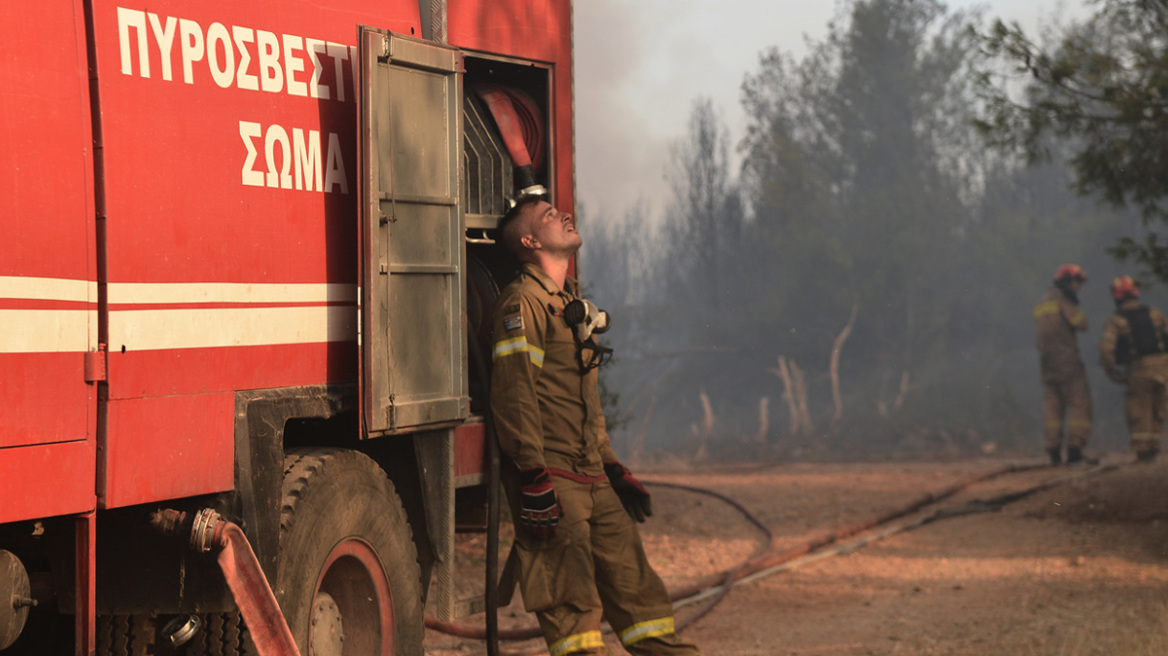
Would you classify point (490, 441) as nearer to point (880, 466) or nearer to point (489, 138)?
point (489, 138)

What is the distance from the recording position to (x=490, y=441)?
5004mm

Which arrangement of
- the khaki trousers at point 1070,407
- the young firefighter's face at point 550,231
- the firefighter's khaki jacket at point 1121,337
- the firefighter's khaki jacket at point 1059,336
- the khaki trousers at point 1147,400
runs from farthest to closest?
the firefighter's khaki jacket at point 1059,336, the khaki trousers at point 1070,407, the firefighter's khaki jacket at point 1121,337, the khaki trousers at point 1147,400, the young firefighter's face at point 550,231

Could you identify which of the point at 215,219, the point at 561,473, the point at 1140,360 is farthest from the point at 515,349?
the point at 1140,360

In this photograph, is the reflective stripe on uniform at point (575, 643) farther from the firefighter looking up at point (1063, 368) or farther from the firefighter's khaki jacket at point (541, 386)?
the firefighter looking up at point (1063, 368)

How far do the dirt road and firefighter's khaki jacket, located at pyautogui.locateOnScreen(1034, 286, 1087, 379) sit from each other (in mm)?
1715

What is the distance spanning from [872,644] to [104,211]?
189 inches

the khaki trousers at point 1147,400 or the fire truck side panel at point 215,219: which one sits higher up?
the fire truck side panel at point 215,219

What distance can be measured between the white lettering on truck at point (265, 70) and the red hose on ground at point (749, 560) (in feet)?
9.97

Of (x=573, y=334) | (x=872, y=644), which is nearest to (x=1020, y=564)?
(x=872, y=644)

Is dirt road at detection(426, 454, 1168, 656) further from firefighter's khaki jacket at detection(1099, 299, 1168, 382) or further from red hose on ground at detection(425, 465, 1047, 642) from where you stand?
firefighter's khaki jacket at detection(1099, 299, 1168, 382)

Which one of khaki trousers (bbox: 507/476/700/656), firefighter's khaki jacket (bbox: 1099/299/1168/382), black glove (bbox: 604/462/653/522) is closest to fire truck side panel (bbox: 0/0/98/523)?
khaki trousers (bbox: 507/476/700/656)

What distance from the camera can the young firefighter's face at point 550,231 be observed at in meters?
5.20

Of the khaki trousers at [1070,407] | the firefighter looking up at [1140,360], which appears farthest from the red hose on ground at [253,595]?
the khaki trousers at [1070,407]

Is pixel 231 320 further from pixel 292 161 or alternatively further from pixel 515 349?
pixel 515 349
